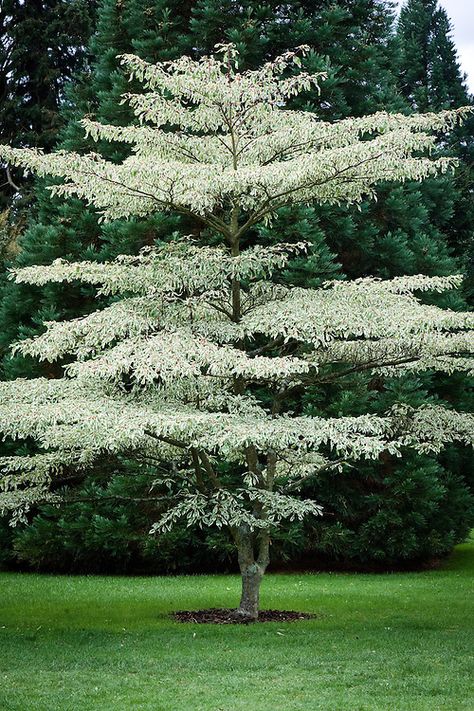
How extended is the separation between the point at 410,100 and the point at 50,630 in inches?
832

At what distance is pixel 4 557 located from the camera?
50.7 feet

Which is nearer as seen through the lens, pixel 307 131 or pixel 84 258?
pixel 307 131

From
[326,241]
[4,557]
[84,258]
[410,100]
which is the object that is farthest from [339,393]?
[410,100]

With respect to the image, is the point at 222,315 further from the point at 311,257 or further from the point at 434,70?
the point at 434,70

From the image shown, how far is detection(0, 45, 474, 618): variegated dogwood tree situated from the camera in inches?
317

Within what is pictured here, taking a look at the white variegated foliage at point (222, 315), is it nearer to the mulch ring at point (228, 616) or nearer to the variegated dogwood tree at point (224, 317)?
the variegated dogwood tree at point (224, 317)

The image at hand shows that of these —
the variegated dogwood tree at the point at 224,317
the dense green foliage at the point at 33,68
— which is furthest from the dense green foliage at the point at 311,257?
the dense green foliage at the point at 33,68

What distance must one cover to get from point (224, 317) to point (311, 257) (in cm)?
433

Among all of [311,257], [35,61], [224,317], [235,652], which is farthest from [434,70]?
[235,652]

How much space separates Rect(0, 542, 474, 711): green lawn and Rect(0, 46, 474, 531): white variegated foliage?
1283 mm

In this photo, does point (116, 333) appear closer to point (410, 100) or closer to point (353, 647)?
point (353, 647)

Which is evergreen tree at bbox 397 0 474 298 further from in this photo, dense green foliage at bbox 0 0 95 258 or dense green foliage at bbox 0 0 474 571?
dense green foliage at bbox 0 0 95 258

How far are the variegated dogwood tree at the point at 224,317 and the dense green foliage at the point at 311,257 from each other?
3982 mm

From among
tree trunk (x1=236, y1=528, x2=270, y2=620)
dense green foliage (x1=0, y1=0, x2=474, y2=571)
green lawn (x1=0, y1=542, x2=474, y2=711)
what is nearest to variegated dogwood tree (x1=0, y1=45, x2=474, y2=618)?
tree trunk (x1=236, y1=528, x2=270, y2=620)
